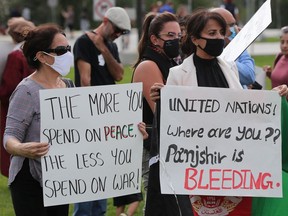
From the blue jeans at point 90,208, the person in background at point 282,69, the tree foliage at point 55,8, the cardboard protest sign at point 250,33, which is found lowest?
the tree foliage at point 55,8

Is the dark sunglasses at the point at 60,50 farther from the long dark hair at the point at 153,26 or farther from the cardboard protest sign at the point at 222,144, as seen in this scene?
the long dark hair at the point at 153,26

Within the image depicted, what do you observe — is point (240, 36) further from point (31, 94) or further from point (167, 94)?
point (31, 94)

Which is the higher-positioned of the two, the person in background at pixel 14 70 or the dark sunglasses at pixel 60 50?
the dark sunglasses at pixel 60 50

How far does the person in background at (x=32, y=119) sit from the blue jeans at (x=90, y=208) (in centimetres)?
204

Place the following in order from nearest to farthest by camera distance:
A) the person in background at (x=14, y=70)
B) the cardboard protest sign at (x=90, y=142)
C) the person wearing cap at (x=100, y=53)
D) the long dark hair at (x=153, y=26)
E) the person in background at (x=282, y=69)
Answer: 1. the cardboard protest sign at (x=90, y=142)
2. the long dark hair at (x=153, y=26)
3. the person wearing cap at (x=100, y=53)
4. the person in background at (x=14, y=70)
5. the person in background at (x=282, y=69)

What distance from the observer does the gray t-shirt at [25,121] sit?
17.7 feet

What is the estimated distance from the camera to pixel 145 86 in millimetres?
6488

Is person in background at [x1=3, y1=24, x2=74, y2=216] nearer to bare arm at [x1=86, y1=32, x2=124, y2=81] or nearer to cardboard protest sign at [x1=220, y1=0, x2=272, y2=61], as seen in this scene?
cardboard protest sign at [x1=220, y1=0, x2=272, y2=61]

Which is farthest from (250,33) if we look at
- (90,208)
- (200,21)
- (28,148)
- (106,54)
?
(106,54)

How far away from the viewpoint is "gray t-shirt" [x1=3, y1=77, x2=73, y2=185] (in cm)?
538

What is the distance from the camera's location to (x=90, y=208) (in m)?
7.75

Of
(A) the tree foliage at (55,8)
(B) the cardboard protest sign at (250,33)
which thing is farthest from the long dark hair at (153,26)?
(A) the tree foliage at (55,8)

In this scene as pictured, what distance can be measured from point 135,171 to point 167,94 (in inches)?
22.6

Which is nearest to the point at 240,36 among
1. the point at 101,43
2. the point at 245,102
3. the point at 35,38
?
the point at 245,102
